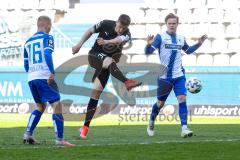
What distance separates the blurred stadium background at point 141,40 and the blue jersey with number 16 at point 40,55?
558 inches

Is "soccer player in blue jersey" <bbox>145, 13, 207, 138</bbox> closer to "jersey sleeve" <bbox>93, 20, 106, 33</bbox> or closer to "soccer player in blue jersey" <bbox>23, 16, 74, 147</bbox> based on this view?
"jersey sleeve" <bbox>93, 20, 106, 33</bbox>

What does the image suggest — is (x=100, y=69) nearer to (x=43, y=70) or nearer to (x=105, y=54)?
(x=105, y=54)

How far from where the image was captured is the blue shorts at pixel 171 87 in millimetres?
11883

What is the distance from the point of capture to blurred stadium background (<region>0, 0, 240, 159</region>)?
24156mm

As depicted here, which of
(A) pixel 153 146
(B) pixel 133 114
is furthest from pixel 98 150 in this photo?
(B) pixel 133 114

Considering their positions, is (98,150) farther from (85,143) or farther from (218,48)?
(218,48)

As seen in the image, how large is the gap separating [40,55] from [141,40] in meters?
20.1

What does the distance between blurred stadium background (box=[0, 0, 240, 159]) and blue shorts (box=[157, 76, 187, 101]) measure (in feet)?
37.2

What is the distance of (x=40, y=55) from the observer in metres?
9.64

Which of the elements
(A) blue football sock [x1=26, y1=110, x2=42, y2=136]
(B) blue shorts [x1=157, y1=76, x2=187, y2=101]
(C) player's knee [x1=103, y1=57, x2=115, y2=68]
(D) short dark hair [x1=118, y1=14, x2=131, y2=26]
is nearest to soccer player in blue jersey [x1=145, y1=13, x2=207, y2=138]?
(B) blue shorts [x1=157, y1=76, x2=187, y2=101]

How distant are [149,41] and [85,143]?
2.43 metres

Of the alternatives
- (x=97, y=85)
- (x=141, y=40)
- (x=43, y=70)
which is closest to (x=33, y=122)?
(x=43, y=70)

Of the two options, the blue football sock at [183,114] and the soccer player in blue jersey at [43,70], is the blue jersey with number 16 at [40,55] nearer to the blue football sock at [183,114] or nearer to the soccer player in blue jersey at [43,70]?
the soccer player in blue jersey at [43,70]

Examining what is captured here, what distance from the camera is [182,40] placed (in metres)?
12.1
